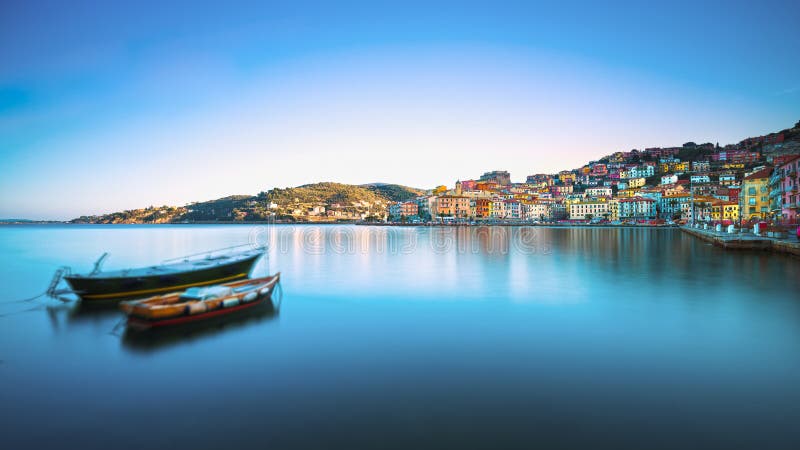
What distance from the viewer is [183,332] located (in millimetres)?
8906

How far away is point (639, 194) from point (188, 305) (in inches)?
4187

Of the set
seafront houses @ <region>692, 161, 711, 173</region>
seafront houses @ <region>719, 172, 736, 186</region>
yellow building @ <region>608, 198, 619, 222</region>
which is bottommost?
yellow building @ <region>608, 198, 619, 222</region>

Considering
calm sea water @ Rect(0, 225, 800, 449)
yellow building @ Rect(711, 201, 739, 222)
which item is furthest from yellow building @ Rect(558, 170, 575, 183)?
calm sea water @ Rect(0, 225, 800, 449)

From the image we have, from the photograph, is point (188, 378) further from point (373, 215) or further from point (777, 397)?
point (373, 215)

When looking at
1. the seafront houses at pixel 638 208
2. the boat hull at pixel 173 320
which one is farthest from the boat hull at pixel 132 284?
the seafront houses at pixel 638 208

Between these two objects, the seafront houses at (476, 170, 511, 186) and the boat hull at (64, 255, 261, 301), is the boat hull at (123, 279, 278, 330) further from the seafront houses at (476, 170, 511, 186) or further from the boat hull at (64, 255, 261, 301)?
the seafront houses at (476, 170, 511, 186)

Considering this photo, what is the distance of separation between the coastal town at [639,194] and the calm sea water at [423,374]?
223 ft

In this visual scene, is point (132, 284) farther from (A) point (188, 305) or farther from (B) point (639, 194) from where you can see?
(B) point (639, 194)

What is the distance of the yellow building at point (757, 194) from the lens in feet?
146

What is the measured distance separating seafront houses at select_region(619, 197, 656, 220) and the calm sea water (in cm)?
8689

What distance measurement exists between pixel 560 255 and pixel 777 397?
856 inches

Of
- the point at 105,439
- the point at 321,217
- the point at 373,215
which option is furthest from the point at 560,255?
the point at 321,217

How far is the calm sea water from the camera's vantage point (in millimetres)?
4914

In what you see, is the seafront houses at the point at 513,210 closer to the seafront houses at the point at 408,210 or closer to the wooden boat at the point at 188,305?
the seafront houses at the point at 408,210
